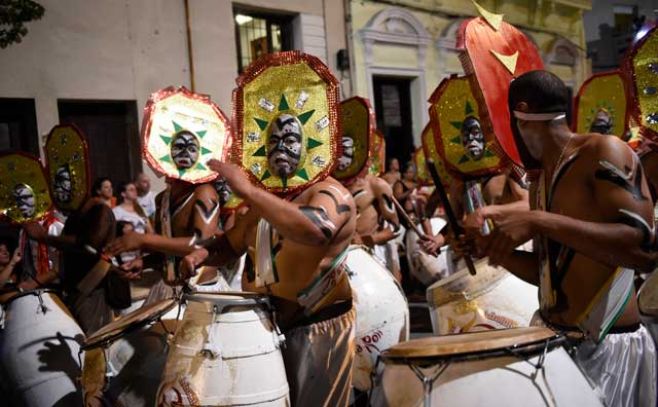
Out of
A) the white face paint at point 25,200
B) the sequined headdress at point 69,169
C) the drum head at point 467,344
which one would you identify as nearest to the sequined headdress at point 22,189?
the white face paint at point 25,200

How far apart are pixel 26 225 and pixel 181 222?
203 centimetres

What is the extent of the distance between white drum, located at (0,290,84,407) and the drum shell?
315 cm

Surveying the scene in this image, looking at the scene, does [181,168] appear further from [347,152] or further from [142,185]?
[142,185]

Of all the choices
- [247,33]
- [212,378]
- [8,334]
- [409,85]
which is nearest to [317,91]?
[212,378]

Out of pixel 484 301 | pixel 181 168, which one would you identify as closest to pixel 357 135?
pixel 181 168

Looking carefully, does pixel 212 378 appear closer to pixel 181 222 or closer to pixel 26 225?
pixel 181 222

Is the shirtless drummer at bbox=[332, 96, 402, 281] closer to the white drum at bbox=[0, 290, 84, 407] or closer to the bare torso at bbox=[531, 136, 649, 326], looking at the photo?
the white drum at bbox=[0, 290, 84, 407]

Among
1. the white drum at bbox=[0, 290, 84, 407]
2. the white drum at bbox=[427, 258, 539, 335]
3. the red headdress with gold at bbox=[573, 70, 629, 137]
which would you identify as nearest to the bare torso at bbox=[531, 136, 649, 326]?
the white drum at bbox=[427, 258, 539, 335]

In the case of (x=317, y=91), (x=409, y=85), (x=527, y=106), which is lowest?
(x=527, y=106)

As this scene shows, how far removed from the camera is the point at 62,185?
6.18m

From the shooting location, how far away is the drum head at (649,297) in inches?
127

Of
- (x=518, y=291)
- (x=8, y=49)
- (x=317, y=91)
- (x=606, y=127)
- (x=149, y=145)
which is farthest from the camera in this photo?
(x=8, y=49)

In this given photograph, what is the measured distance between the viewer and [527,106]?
8.48 ft

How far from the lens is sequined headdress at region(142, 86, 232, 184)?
5.16 m
